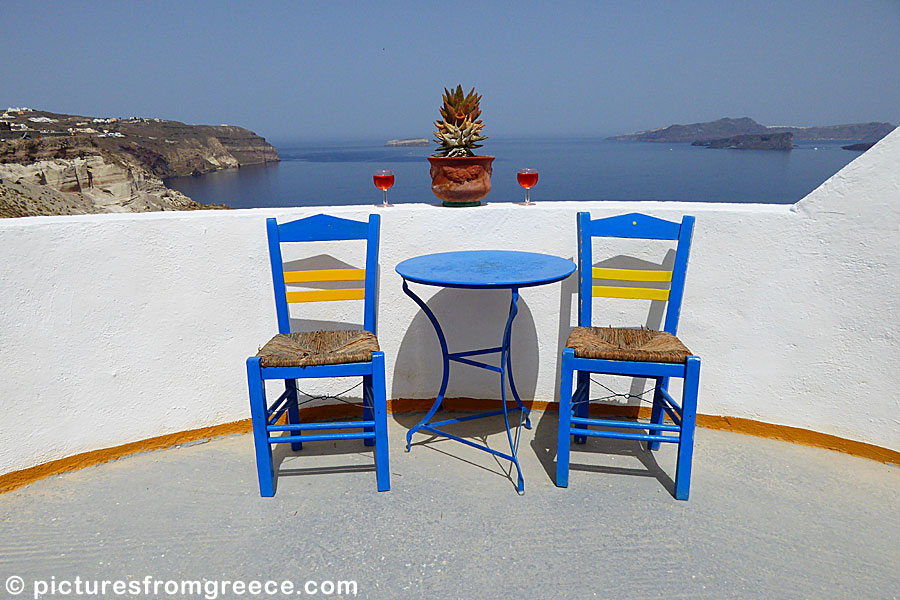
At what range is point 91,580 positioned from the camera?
1.57m

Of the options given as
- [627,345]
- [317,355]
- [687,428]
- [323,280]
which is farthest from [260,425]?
[687,428]

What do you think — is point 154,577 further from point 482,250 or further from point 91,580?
point 482,250

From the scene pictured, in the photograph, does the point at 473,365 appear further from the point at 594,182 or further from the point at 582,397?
the point at 594,182

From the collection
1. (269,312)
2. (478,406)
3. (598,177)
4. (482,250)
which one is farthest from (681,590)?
(598,177)

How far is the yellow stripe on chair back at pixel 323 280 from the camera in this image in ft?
7.38

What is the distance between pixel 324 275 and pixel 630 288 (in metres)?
1.32

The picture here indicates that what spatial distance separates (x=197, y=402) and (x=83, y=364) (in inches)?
18.3

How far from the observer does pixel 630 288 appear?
2297mm

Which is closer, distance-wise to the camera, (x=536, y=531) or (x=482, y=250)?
(x=536, y=531)

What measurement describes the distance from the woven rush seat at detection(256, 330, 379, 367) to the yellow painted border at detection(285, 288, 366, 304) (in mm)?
182

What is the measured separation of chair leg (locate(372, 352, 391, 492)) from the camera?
1847mm

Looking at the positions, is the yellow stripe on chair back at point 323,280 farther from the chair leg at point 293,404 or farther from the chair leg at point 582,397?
the chair leg at point 582,397

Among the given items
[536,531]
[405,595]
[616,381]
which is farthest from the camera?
[616,381]

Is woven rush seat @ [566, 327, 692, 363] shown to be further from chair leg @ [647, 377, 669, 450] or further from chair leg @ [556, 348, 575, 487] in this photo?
chair leg @ [647, 377, 669, 450]
